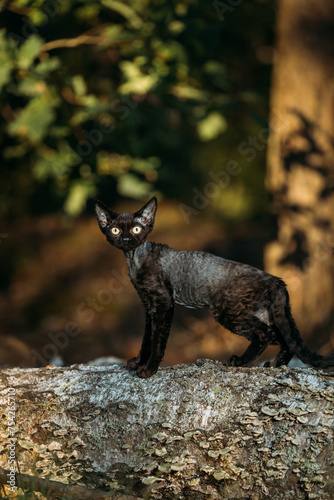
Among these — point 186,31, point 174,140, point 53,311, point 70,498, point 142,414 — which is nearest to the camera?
point 70,498

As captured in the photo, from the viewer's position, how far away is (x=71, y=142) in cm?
654

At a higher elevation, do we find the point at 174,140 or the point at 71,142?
the point at 174,140

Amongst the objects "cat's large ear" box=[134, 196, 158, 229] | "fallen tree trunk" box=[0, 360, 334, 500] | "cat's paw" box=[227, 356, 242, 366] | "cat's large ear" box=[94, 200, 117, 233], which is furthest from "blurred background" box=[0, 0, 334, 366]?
"fallen tree trunk" box=[0, 360, 334, 500]

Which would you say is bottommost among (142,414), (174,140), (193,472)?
(193,472)

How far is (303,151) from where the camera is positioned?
6555 mm

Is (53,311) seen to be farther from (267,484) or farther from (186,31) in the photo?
(267,484)

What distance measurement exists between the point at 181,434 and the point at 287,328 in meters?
1.02

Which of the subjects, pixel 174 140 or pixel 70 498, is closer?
pixel 70 498

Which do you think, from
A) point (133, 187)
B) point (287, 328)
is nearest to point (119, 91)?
point (133, 187)

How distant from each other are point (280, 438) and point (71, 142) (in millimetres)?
4186

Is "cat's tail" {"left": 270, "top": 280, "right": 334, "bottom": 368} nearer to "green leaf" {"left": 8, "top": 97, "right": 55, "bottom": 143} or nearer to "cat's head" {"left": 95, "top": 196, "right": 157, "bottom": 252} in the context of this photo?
"cat's head" {"left": 95, "top": 196, "right": 157, "bottom": 252}

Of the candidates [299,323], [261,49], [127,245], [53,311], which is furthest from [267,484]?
[261,49]

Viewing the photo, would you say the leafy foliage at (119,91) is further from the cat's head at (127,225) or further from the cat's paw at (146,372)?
the cat's paw at (146,372)

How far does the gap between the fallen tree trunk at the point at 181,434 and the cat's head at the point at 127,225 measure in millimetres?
986
